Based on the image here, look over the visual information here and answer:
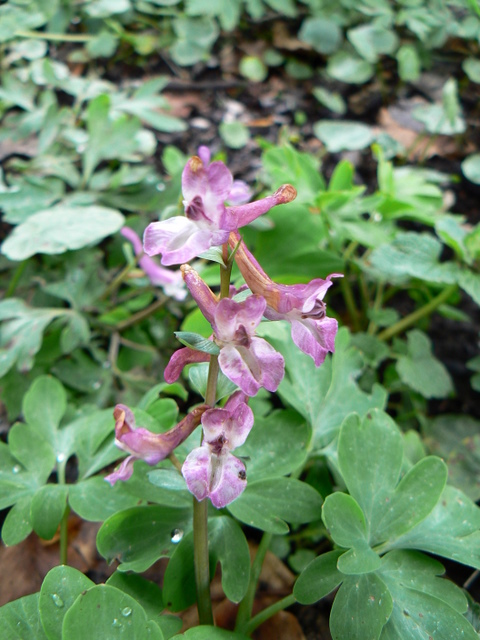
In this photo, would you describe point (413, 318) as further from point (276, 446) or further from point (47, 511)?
point (47, 511)

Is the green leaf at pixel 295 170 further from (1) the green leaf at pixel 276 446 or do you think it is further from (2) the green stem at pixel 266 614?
(2) the green stem at pixel 266 614

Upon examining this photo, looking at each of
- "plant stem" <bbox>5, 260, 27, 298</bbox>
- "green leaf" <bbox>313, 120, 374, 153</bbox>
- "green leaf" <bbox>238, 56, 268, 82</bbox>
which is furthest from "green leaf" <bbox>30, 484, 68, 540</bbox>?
"green leaf" <bbox>238, 56, 268, 82</bbox>

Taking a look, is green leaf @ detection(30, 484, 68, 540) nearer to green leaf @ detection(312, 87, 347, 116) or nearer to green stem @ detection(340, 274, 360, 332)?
green stem @ detection(340, 274, 360, 332)

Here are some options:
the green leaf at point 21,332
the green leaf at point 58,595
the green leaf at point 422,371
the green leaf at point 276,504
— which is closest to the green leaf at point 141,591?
the green leaf at point 58,595

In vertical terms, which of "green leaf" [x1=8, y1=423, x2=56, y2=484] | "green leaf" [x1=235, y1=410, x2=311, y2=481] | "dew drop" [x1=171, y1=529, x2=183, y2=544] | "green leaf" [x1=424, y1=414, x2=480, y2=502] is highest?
"green leaf" [x1=235, y1=410, x2=311, y2=481]

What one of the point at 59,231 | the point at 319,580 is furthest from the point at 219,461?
the point at 59,231

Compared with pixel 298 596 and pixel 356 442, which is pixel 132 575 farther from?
pixel 356 442
